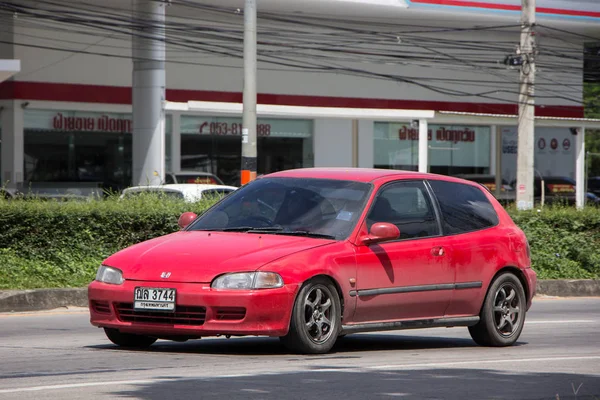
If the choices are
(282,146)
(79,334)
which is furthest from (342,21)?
(79,334)

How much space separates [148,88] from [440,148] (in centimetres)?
1559

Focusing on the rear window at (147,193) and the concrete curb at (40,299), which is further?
the rear window at (147,193)

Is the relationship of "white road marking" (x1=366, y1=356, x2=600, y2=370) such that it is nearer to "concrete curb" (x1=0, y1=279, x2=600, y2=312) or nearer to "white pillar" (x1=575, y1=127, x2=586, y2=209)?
"concrete curb" (x1=0, y1=279, x2=600, y2=312)

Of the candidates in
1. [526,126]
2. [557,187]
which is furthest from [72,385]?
[557,187]

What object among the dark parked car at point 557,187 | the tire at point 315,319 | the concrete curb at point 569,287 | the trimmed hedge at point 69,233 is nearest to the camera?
the tire at point 315,319

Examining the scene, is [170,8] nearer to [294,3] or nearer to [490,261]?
[294,3]

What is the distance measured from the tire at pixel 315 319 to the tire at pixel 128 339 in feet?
4.10

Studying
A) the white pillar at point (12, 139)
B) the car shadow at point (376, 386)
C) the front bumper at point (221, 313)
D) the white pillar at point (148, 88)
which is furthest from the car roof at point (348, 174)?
the white pillar at point (12, 139)

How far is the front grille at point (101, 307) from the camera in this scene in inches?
361

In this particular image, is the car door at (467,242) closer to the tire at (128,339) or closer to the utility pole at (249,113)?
the tire at (128,339)

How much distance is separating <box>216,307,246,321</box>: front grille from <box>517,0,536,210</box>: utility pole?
19.6 meters

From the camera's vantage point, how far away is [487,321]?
34.6ft

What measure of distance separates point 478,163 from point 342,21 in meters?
8.81

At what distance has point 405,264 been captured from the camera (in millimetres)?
9836
